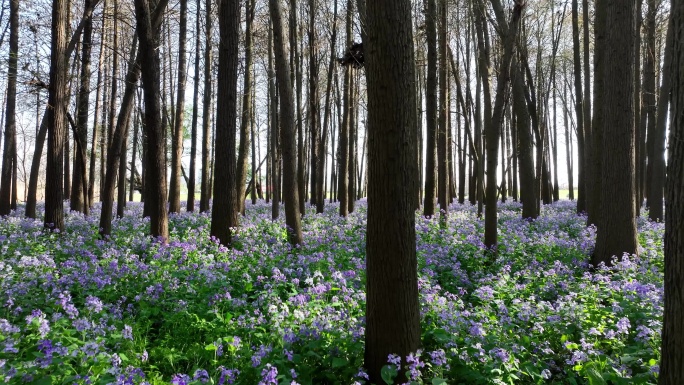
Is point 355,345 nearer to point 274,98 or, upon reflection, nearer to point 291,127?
point 291,127

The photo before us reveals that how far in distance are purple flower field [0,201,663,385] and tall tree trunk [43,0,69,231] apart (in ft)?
7.01

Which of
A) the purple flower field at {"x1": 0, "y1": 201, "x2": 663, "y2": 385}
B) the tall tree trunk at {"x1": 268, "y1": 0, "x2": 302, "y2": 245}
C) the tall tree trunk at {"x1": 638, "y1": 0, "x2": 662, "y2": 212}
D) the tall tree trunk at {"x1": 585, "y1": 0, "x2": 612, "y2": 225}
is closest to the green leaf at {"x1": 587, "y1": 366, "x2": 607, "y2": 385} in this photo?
the purple flower field at {"x1": 0, "y1": 201, "x2": 663, "y2": 385}

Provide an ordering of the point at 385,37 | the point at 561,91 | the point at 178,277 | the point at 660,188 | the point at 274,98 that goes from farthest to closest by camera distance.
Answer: the point at 561,91
the point at 274,98
the point at 660,188
the point at 178,277
the point at 385,37

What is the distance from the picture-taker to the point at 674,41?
2.51m

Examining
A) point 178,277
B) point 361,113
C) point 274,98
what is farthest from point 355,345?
point 361,113

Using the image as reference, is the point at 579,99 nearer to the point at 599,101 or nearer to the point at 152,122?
the point at 599,101

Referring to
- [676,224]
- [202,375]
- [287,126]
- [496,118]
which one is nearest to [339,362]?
[202,375]

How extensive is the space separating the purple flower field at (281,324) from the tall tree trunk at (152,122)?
1.55m

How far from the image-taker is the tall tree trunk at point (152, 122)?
8.52m

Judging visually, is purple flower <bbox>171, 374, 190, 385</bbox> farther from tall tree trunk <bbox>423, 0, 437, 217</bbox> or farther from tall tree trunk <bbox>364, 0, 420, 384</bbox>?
tall tree trunk <bbox>423, 0, 437, 217</bbox>

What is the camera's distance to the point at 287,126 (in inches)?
366

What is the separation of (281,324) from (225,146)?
5499 mm

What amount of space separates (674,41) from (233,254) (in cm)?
634

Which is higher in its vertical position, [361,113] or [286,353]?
[361,113]
